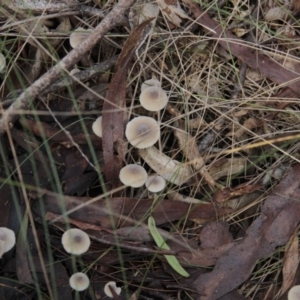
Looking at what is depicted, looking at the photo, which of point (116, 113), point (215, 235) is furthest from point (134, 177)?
point (215, 235)

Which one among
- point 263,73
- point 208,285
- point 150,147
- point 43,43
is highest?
point 43,43

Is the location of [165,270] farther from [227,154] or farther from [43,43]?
[43,43]

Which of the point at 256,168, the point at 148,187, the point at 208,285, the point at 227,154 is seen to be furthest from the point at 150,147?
the point at 208,285

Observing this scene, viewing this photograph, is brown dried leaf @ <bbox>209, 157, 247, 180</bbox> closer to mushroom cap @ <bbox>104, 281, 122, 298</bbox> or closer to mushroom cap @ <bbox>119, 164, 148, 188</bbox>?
mushroom cap @ <bbox>119, 164, 148, 188</bbox>

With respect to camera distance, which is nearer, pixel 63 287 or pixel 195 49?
pixel 63 287

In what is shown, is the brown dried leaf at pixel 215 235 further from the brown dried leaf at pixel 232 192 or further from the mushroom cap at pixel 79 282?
the mushroom cap at pixel 79 282

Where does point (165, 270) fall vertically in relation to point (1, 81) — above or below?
below

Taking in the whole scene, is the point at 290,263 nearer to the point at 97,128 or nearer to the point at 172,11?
the point at 97,128
